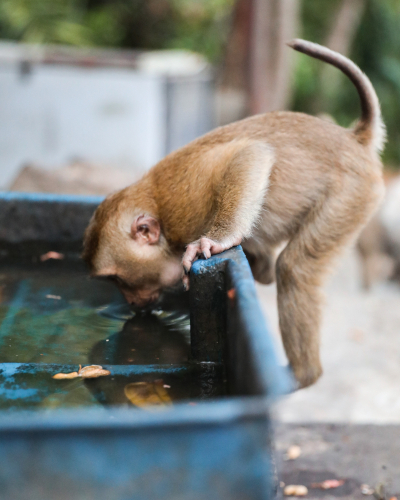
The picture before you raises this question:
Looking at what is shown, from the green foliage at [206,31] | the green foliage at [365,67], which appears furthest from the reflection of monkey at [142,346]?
the green foliage at [365,67]

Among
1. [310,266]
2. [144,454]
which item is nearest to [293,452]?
[310,266]

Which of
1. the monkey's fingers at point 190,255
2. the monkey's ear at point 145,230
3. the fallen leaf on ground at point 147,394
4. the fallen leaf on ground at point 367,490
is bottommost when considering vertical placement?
the fallen leaf on ground at point 367,490

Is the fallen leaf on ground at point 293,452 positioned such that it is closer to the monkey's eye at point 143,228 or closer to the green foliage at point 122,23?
the monkey's eye at point 143,228

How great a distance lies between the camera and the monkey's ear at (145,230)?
8.96 ft

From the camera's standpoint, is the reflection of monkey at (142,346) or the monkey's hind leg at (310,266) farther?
the monkey's hind leg at (310,266)

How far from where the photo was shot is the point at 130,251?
9.09 ft

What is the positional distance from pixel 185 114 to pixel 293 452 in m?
6.49

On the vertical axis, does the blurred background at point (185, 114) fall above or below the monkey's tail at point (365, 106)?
below

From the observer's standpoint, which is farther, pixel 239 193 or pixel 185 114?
pixel 185 114

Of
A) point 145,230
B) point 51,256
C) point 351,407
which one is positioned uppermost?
point 145,230

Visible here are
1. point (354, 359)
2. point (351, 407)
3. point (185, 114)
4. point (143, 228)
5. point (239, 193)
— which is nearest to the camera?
point (239, 193)

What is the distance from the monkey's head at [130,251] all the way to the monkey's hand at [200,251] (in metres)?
0.55

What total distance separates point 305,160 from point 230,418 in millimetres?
1943

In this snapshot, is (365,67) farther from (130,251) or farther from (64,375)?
(64,375)
